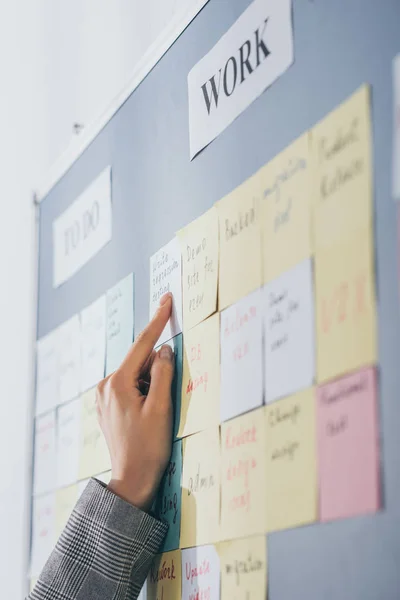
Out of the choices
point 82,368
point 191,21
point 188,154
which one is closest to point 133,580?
point 82,368

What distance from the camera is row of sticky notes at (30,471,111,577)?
1.35m

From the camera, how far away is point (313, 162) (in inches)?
32.8

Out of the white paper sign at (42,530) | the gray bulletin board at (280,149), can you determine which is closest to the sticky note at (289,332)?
the gray bulletin board at (280,149)

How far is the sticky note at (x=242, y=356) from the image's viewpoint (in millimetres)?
893

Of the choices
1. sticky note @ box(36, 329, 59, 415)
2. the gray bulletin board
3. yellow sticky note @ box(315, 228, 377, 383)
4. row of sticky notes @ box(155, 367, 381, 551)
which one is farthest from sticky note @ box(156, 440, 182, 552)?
sticky note @ box(36, 329, 59, 415)

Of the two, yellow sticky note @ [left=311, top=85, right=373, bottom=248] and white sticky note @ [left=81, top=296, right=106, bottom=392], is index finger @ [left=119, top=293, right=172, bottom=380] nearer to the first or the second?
white sticky note @ [left=81, top=296, right=106, bottom=392]

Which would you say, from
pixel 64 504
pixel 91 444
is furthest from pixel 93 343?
pixel 64 504

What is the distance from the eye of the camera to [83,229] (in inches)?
56.9

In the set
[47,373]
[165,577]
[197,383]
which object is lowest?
[165,577]

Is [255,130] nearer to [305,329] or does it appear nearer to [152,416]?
[305,329]

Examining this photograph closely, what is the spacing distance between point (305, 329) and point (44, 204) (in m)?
0.94

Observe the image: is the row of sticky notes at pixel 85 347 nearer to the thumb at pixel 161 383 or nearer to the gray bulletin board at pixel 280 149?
the gray bulletin board at pixel 280 149

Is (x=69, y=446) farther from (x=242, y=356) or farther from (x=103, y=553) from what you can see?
(x=242, y=356)

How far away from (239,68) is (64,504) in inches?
28.8
